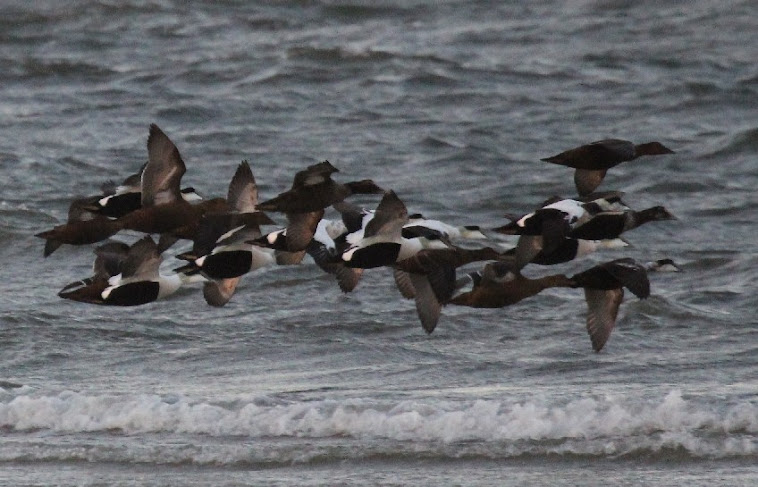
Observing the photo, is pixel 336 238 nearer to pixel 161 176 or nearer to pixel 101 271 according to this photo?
pixel 161 176

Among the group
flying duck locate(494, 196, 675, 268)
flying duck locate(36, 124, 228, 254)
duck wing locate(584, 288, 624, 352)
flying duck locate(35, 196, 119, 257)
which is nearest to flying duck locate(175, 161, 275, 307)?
flying duck locate(36, 124, 228, 254)

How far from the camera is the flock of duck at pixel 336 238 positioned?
9.05 metres

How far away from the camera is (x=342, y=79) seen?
2055 centimetres

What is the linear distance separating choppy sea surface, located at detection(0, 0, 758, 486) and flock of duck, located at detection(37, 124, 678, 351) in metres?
0.66

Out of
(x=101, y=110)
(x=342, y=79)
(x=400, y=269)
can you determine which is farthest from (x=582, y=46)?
(x=400, y=269)

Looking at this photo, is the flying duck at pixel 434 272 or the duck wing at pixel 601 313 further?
the duck wing at pixel 601 313

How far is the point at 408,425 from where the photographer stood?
30.5 feet

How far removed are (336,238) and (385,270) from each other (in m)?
3.64

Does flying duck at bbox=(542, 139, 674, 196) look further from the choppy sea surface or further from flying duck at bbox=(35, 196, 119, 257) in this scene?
flying duck at bbox=(35, 196, 119, 257)

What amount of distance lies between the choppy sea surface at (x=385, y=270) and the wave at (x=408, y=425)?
0.06ft

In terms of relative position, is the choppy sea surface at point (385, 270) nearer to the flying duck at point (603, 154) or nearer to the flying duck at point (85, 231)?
the flying duck at point (85, 231)

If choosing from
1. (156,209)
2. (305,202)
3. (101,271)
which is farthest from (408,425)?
(101,271)

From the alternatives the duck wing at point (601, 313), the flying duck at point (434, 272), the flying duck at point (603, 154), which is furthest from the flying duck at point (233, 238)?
the duck wing at point (601, 313)

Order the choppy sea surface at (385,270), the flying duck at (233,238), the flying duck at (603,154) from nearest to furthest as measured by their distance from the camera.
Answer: the choppy sea surface at (385,270) → the flying duck at (233,238) → the flying duck at (603,154)
